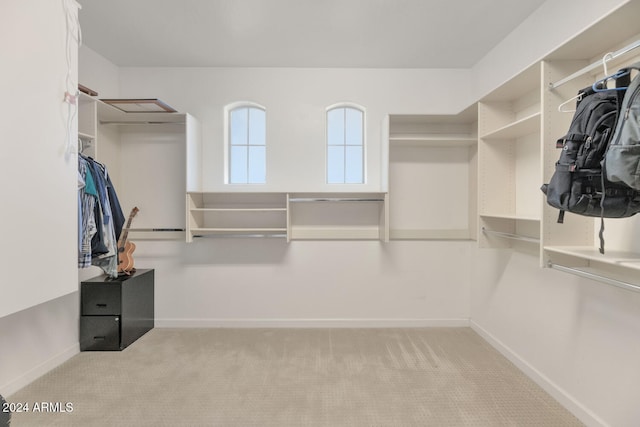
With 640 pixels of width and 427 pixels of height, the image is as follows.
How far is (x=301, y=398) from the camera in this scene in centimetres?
210

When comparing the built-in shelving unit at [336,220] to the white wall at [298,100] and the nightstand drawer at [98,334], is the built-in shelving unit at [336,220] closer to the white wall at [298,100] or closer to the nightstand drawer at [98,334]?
the white wall at [298,100]

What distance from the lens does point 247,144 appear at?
11.4 feet

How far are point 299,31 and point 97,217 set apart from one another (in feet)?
7.23

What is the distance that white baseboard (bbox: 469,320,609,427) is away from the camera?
1.85 m

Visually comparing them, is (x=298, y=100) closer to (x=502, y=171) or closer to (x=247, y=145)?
(x=247, y=145)

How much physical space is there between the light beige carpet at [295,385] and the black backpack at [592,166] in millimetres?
1373

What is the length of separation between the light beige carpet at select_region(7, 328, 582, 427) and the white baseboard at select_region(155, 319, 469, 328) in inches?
10.8

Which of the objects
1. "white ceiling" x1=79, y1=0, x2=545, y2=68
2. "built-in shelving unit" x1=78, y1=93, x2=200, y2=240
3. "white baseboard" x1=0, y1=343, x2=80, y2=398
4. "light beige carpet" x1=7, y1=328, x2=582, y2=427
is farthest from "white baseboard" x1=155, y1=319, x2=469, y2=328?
"white ceiling" x1=79, y1=0, x2=545, y2=68

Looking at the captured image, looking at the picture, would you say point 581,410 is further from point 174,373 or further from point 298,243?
point 174,373

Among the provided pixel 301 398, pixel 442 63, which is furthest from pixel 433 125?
pixel 301 398

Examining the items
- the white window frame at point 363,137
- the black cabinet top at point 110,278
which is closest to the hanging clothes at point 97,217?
the black cabinet top at point 110,278

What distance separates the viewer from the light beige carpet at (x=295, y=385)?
6.30 feet

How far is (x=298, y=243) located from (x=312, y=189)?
0.61 m

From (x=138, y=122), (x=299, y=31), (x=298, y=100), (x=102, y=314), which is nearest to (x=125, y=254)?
(x=102, y=314)
